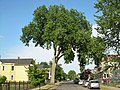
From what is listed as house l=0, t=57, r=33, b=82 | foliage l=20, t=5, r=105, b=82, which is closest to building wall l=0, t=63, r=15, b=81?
house l=0, t=57, r=33, b=82

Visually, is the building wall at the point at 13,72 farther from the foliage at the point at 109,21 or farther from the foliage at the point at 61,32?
the foliage at the point at 109,21

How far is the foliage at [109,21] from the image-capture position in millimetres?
49312

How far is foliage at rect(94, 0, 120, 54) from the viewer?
49312mm

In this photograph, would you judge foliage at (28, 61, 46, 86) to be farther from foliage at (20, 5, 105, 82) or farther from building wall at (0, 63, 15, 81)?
building wall at (0, 63, 15, 81)

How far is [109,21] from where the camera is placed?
49.5m

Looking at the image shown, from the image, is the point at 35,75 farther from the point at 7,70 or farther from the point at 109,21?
the point at 7,70

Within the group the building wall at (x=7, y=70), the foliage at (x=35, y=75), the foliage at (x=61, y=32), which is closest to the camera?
the foliage at (x=35, y=75)

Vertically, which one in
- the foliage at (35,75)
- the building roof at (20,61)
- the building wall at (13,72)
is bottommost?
the foliage at (35,75)

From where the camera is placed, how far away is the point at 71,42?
2852 inches

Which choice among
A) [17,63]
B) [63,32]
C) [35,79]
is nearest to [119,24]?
[35,79]

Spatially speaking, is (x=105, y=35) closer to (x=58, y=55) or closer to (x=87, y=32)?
(x=87, y=32)

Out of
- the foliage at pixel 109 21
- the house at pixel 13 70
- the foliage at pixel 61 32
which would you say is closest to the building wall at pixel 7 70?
the house at pixel 13 70

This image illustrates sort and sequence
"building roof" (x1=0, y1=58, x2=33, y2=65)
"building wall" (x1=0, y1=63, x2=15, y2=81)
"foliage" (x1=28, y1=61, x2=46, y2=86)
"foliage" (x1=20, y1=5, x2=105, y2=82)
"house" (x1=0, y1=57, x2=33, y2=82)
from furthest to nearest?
"building roof" (x1=0, y1=58, x2=33, y2=65) → "house" (x1=0, y1=57, x2=33, y2=82) → "building wall" (x1=0, y1=63, x2=15, y2=81) → "foliage" (x1=20, y1=5, x2=105, y2=82) → "foliage" (x1=28, y1=61, x2=46, y2=86)

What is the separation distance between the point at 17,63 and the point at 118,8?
53.8 m
